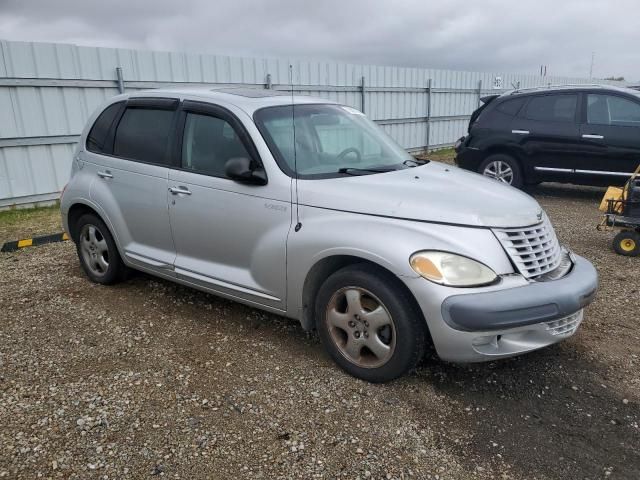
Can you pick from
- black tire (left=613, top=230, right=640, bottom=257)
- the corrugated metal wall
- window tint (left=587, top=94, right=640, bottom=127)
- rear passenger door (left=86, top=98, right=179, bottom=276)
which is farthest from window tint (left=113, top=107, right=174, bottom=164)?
window tint (left=587, top=94, right=640, bottom=127)

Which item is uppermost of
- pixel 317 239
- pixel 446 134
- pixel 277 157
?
pixel 277 157

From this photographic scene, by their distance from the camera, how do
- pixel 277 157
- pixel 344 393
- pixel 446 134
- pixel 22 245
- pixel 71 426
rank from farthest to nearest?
pixel 446 134
pixel 22 245
pixel 277 157
pixel 344 393
pixel 71 426

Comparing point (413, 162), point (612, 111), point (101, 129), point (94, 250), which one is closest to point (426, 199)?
point (413, 162)

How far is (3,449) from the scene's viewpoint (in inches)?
105

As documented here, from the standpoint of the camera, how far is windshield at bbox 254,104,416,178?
3.57 metres

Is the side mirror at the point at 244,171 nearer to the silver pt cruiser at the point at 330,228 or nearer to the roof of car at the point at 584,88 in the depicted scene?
the silver pt cruiser at the point at 330,228

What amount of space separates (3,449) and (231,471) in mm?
A: 1200

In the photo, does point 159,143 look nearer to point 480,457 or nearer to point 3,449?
point 3,449

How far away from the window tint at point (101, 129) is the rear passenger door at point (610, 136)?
Answer: 6885mm

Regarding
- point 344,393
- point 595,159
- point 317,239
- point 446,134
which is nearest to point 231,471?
point 344,393

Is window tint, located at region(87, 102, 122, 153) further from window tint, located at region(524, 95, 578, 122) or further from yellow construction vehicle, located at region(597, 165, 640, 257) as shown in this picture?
window tint, located at region(524, 95, 578, 122)

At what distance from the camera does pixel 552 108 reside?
331 inches

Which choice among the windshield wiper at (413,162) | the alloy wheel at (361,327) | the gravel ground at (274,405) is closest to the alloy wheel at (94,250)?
the gravel ground at (274,405)

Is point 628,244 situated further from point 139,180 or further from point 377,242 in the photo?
point 139,180
